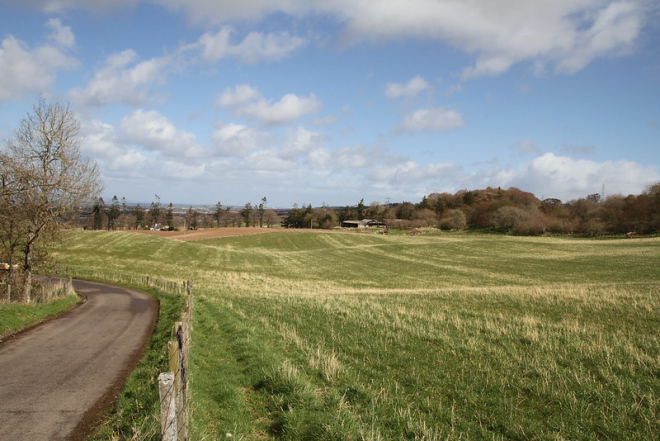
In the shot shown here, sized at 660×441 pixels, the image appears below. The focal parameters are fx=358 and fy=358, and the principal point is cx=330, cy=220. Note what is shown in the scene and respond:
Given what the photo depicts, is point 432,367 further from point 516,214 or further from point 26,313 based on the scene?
point 516,214

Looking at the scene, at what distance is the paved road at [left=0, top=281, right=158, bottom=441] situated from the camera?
6.95 meters

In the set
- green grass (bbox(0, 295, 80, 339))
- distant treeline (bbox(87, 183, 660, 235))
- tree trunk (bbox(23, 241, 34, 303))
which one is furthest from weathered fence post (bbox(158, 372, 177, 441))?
distant treeline (bbox(87, 183, 660, 235))

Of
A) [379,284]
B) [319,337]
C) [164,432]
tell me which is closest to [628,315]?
[319,337]

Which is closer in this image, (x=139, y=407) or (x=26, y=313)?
(x=139, y=407)

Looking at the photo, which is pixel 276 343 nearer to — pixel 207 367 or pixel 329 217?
pixel 207 367

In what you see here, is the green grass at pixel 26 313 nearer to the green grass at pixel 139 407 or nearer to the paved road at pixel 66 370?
A: the paved road at pixel 66 370

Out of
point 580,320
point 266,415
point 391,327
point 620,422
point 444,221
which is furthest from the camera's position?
point 444,221

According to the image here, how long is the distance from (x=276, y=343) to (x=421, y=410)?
5497 millimetres

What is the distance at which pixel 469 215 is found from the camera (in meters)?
157

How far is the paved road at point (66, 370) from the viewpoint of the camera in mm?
6953

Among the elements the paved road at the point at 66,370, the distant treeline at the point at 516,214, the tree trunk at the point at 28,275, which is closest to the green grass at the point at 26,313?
the paved road at the point at 66,370

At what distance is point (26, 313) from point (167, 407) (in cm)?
1636

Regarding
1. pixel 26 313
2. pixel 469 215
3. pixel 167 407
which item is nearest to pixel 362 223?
pixel 469 215

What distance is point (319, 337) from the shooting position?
11.9 meters
